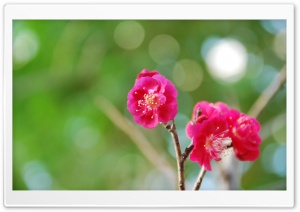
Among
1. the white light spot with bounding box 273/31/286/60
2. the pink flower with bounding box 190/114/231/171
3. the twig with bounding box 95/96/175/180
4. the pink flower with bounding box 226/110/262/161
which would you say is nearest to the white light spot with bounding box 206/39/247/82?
the white light spot with bounding box 273/31/286/60

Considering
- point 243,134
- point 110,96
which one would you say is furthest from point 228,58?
point 243,134

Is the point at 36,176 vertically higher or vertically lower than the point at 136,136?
lower

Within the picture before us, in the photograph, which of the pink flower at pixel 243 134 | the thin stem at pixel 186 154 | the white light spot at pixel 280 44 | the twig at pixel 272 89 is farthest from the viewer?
the white light spot at pixel 280 44

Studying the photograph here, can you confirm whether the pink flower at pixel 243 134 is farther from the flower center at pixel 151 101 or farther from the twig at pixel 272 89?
the twig at pixel 272 89

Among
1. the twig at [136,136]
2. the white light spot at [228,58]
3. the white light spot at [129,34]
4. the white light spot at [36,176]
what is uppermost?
the white light spot at [129,34]

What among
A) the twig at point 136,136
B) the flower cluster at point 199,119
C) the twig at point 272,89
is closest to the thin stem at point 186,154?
the flower cluster at point 199,119

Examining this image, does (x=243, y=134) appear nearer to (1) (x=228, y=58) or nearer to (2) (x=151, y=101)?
(2) (x=151, y=101)

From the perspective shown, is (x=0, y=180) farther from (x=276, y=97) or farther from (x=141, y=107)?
(x=276, y=97)
